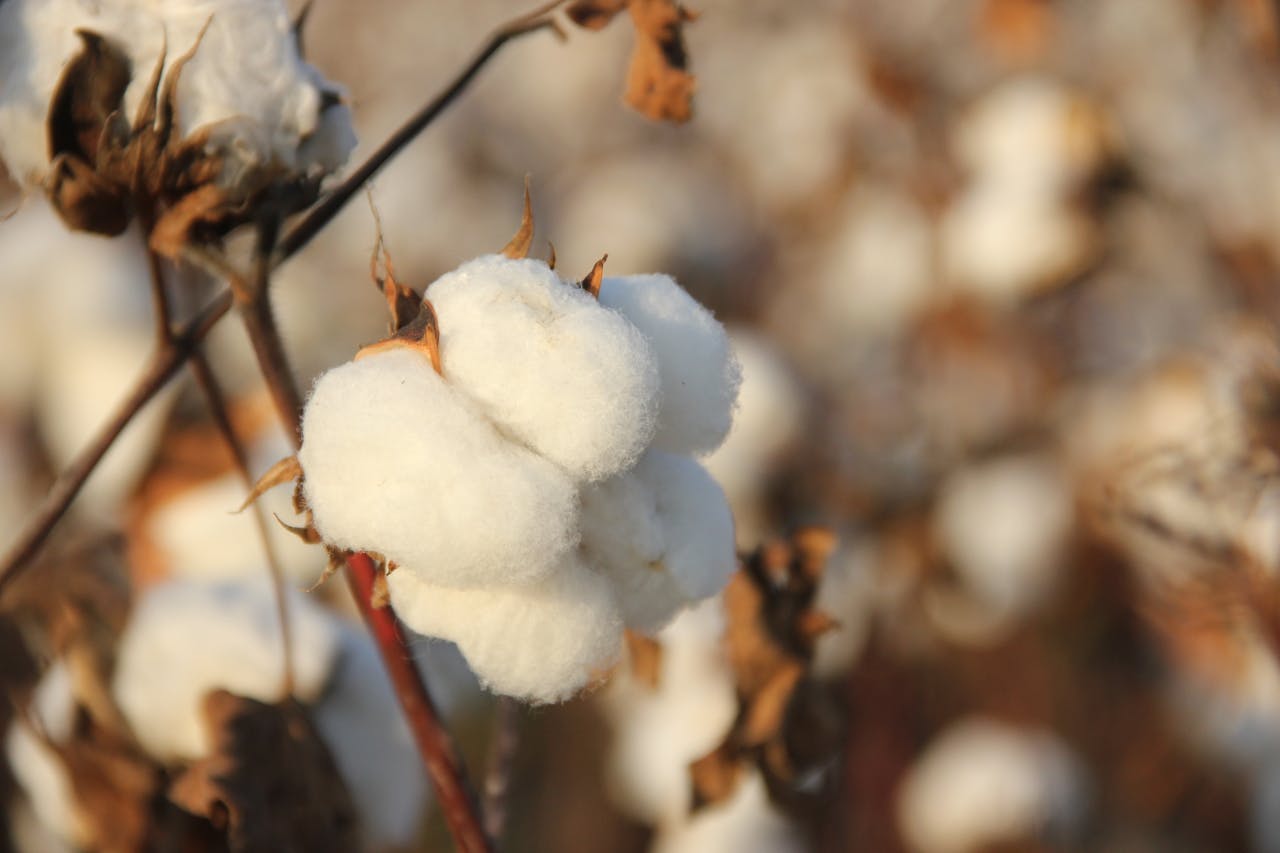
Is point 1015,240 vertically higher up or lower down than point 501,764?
lower down

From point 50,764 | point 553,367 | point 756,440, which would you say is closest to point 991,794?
point 756,440

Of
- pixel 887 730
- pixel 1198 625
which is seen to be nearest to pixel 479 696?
pixel 887 730

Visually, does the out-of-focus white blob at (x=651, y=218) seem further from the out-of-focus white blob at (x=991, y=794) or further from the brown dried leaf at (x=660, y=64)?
the brown dried leaf at (x=660, y=64)

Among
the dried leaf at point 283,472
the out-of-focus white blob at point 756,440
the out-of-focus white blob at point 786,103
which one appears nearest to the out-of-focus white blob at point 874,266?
the out-of-focus white blob at point 786,103

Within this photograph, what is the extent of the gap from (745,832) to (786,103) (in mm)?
3594

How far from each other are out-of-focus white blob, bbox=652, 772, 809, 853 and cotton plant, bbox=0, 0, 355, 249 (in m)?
1.85

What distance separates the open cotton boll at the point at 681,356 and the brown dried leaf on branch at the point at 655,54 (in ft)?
1.02

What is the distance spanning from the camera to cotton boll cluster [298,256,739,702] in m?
0.86

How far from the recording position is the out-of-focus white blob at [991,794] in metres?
2.96

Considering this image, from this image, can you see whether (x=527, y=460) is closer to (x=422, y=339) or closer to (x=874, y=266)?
(x=422, y=339)

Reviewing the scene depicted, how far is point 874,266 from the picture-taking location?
4289 mm

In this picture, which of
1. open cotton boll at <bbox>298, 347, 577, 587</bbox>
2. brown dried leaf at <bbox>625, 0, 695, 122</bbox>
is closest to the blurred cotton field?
open cotton boll at <bbox>298, 347, 577, 587</bbox>

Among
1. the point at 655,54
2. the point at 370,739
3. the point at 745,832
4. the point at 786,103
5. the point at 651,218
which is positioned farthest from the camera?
the point at 786,103

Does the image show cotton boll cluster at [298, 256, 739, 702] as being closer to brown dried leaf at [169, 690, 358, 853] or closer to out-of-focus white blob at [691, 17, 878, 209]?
brown dried leaf at [169, 690, 358, 853]
